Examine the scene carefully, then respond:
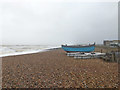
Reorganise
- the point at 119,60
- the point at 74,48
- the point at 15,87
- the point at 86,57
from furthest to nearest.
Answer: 1. the point at 74,48
2. the point at 86,57
3. the point at 119,60
4. the point at 15,87

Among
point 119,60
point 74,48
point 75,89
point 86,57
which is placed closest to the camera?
point 75,89

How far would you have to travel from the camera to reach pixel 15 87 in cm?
386

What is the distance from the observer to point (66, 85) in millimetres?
3922

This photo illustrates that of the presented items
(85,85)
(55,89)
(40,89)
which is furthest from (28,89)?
(85,85)

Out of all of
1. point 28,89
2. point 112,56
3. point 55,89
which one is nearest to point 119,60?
point 112,56

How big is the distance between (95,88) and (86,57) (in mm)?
7724

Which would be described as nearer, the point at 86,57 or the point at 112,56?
the point at 112,56

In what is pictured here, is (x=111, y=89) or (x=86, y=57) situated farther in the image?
(x=86, y=57)

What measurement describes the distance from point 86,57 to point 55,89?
8.37m

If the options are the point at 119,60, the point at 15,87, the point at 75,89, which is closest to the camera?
the point at 75,89

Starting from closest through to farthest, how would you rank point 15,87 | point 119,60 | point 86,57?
point 15,87, point 119,60, point 86,57

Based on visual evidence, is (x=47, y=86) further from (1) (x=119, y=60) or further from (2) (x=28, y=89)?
(1) (x=119, y=60)

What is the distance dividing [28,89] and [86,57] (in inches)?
353

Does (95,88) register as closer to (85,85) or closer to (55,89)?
(85,85)
